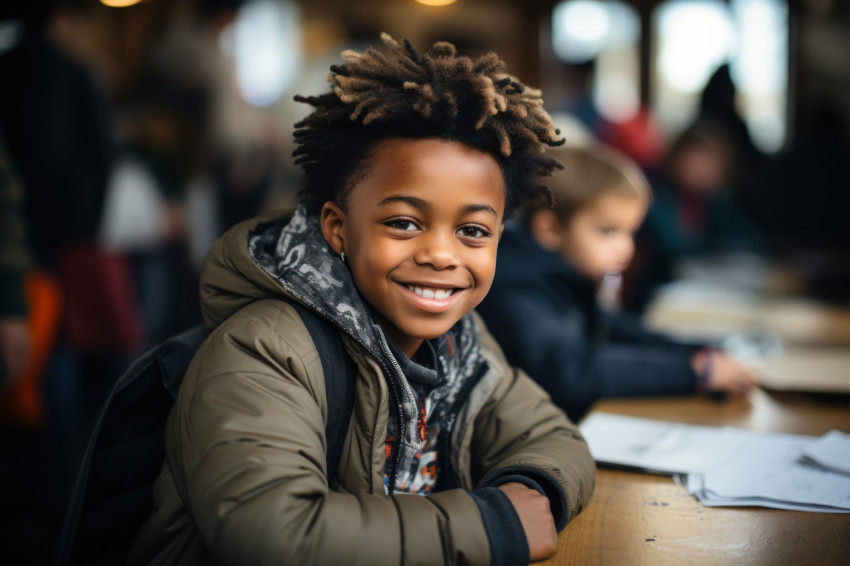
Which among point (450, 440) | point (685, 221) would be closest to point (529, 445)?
point (450, 440)

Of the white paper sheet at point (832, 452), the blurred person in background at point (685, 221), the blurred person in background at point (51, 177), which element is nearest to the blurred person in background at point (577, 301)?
the white paper sheet at point (832, 452)

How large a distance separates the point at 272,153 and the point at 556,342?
13.4 feet

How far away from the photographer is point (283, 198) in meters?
5.74

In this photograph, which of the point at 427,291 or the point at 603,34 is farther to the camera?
the point at 603,34

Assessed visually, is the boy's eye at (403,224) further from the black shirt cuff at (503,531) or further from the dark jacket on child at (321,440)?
the black shirt cuff at (503,531)

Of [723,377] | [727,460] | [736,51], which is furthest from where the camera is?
[736,51]

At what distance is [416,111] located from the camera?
1.07 meters

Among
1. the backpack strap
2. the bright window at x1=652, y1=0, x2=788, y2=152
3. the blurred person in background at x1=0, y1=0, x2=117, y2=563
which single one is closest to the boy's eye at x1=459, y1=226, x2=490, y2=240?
the backpack strap

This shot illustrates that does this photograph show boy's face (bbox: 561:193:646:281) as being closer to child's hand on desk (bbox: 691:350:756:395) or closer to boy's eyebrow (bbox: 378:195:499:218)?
child's hand on desk (bbox: 691:350:756:395)

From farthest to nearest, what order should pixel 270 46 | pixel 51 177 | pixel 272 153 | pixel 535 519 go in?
1. pixel 270 46
2. pixel 272 153
3. pixel 51 177
4. pixel 535 519

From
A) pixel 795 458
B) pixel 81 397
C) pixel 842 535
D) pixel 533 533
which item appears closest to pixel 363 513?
pixel 533 533

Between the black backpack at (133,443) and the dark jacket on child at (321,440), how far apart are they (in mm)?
23

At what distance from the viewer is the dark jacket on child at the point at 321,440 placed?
2.86ft

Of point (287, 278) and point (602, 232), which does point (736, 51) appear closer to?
point (602, 232)
